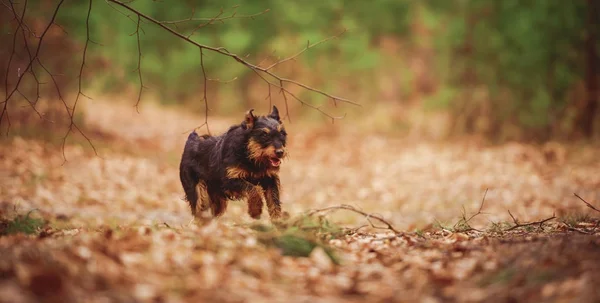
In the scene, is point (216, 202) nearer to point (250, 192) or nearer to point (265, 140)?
point (250, 192)

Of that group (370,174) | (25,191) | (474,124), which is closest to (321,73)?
(474,124)

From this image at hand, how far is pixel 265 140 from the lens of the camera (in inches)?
275

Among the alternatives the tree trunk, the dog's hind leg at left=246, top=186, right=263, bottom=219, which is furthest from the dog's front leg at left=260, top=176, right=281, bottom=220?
the tree trunk

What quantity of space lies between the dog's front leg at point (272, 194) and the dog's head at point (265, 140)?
307 millimetres

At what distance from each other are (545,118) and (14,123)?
625 inches

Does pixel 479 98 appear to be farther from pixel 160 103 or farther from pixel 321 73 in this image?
pixel 160 103

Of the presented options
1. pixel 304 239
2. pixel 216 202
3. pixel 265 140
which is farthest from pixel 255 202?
pixel 304 239

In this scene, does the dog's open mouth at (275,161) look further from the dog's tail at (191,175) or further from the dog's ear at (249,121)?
the dog's tail at (191,175)

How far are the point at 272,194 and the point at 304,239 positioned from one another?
2.18 meters

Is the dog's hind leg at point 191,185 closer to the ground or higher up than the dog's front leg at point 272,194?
higher up

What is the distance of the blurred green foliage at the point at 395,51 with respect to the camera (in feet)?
57.9

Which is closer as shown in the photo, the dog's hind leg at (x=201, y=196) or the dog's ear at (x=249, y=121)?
the dog's ear at (x=249, y=121)

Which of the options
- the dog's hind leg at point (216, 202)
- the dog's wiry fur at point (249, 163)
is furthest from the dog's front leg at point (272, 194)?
the dog's hind leg at point (216, 202)

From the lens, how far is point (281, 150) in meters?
6.91
